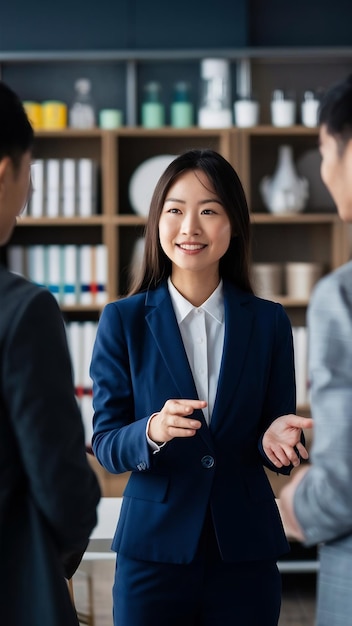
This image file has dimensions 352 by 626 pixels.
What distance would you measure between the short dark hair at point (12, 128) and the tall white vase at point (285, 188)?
12.2ft

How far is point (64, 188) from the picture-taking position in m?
4.90

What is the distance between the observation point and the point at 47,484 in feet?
4.20

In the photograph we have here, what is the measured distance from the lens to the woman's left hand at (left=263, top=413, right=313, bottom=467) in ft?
5.64

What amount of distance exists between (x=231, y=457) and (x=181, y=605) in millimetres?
280

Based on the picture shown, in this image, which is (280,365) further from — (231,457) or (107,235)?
(107,235)

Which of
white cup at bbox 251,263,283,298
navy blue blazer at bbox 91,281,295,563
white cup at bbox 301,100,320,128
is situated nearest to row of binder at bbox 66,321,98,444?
white cup at bbox 251,263,283,298

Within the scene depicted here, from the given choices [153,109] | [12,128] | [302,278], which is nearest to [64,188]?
[153,109]

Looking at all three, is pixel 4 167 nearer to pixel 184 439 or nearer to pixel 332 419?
pixel 332 419

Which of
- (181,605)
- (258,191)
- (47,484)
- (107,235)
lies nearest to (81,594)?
(107,235)

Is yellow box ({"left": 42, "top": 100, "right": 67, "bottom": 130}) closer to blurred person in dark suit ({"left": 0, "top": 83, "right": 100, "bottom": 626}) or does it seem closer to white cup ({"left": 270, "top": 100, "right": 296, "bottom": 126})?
white cup ({"left": 270, "top": 100, "right": 296, "bottom": 126})

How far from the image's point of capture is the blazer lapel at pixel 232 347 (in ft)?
5.91

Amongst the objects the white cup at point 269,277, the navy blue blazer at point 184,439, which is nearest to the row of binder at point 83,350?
the white cup at point 269,277

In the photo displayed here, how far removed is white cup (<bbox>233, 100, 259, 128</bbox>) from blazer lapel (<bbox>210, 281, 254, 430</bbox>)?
3110 millimetres

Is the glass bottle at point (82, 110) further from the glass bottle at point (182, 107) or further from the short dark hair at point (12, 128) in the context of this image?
the short dark hair at point (12, 128)
